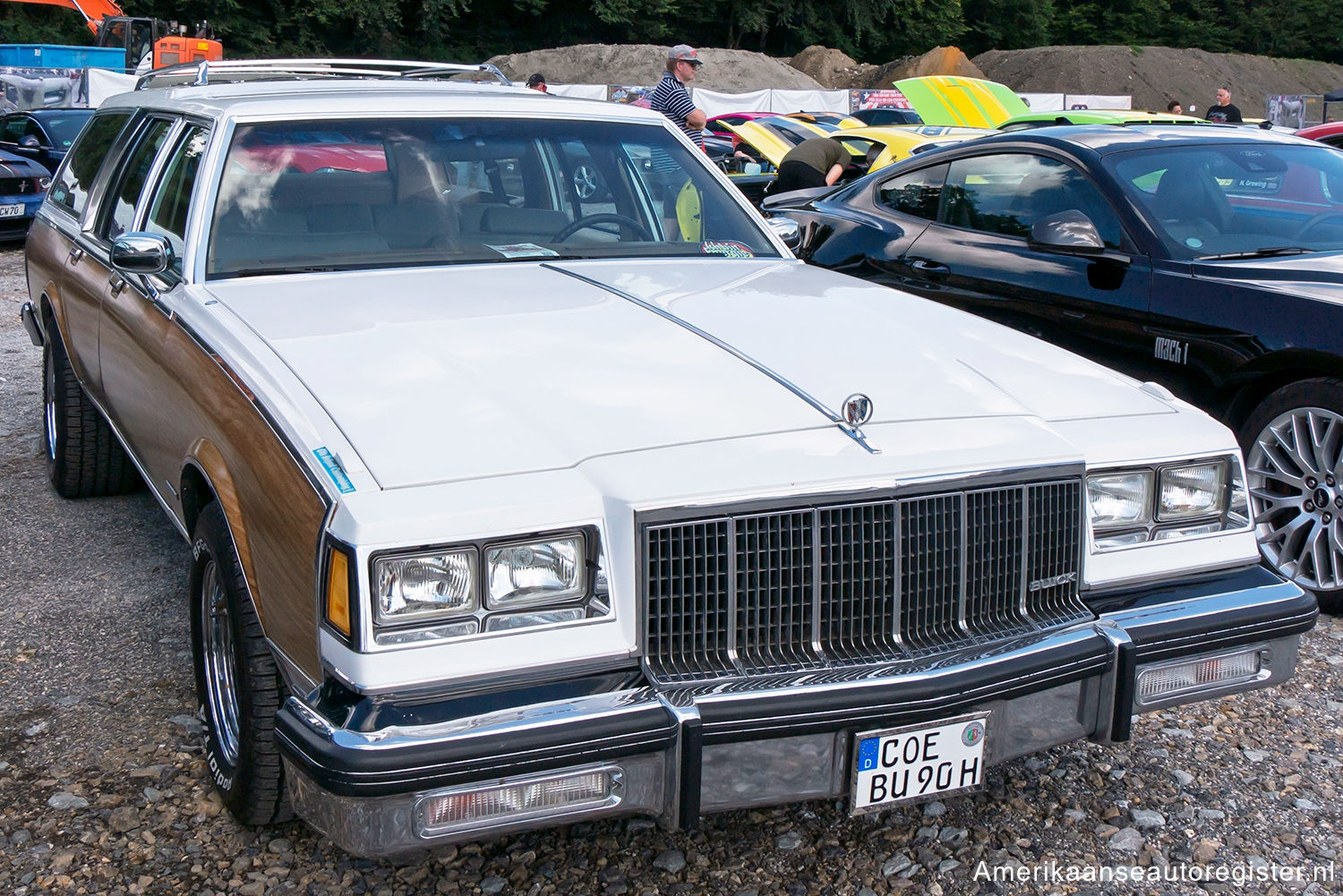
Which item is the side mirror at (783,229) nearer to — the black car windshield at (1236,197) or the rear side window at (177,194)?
the black car windshield at (1236,197)

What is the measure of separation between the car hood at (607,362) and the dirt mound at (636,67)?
3597 cm

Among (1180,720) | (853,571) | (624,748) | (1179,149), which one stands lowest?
(1180,720)

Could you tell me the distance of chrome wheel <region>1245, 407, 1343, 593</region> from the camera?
4.04 m

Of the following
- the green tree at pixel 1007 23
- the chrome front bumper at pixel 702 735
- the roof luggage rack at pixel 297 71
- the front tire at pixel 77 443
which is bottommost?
the front tire at pixel 77 443

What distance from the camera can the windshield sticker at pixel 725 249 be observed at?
13.5 feet

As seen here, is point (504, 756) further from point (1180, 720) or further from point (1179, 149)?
point (1179, 149)

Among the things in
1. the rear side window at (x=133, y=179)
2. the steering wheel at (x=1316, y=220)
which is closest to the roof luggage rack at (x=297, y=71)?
the rear side window at (x=133, y=179)

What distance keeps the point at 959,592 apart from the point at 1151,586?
1.78 feet

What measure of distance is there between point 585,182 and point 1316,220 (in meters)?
2.92

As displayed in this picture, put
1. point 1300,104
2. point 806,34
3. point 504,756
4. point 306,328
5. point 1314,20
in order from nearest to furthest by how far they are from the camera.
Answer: point 504,756 → point 306,328 → point 1300,104 → point 806,34 → point 1314,20

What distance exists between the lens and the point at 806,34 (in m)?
48.5

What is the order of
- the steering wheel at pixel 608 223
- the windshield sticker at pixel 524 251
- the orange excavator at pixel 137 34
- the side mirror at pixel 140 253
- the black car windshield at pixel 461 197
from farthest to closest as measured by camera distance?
1. the orange excavator at pixel 137 34
2. the steering wheel at pixel 608 223
3. the windshield sticker at pixel 524 251
4. the black car windshield at pixel 461 197
5. the side mirror at pixel 140 253

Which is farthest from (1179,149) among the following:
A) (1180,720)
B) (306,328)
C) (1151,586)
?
(306,328)

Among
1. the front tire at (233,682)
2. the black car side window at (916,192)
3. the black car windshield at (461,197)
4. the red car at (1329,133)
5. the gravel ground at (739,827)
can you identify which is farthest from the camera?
the red car at (1329,133)
